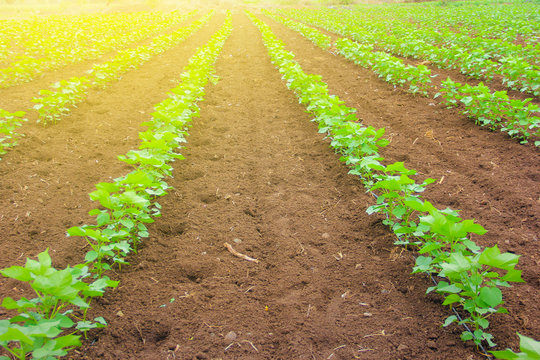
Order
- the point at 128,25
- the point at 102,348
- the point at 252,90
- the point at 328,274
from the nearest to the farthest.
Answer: the point at 102,348 < the point at 328,274 < the point at 252,90 < the point at 128,25

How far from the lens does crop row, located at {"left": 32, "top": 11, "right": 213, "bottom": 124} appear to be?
18.7ft

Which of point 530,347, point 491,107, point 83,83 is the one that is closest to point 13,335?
point 530,347

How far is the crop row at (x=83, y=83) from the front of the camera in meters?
5.69

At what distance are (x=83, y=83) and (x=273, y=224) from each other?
6.52 m

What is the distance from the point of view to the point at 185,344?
2.13m

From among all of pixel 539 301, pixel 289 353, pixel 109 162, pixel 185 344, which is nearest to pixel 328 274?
pixel 289 353

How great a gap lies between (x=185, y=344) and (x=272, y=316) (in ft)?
2.07

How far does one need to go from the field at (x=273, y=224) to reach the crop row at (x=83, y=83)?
0.30 feet

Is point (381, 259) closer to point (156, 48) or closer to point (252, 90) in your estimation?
point (252, 90)

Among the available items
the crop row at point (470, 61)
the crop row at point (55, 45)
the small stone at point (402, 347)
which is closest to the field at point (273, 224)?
the small stone at point (402, 347)

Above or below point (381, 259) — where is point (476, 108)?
above

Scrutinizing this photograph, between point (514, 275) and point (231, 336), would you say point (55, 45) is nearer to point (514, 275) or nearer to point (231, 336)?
point (231, 336)

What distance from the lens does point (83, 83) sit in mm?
7371

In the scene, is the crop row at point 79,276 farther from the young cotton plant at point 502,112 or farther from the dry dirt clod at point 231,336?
the young cotton plant at point 502,112
